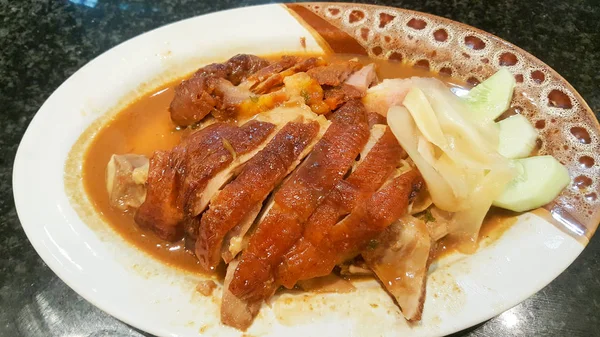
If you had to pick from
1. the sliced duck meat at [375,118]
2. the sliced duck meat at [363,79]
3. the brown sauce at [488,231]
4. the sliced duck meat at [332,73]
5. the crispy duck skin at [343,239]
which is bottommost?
the brown sauce at [488,231]

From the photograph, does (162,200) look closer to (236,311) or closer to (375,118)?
(236,311)

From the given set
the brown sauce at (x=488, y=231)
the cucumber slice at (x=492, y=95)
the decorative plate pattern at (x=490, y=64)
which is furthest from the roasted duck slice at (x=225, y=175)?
the decorative plate pattern at (x=490, y=64)

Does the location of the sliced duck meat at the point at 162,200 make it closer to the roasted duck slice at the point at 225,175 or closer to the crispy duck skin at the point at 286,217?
the roasted duck slice at the point at 225,175

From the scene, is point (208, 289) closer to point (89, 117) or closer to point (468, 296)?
point (468, 296)

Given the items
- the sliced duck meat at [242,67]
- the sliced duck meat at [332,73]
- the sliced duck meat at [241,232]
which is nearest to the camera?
the sliced duck meat at [241,232]

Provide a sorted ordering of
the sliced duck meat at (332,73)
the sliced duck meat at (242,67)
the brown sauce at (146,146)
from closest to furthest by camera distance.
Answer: the brown sauce at (146,146) < the sliced duck meat at (332,73) < the sliced duck meat at (242,67)

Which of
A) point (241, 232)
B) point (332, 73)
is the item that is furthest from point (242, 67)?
point (241, 232)
